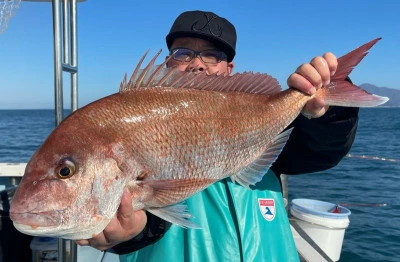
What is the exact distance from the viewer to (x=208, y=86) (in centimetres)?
181

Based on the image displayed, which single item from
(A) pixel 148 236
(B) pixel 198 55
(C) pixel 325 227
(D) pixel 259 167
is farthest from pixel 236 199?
(C) pixel 325 227

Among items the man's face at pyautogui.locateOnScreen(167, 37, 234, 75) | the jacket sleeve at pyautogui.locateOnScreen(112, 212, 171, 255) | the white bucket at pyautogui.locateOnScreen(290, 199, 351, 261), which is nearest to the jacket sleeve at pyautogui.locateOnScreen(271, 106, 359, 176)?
the man's face at pyautogui.locateOnScreen(167, 37, 234, 75)

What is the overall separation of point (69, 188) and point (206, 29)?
1.43 metres

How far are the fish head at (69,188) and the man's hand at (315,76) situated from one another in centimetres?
101

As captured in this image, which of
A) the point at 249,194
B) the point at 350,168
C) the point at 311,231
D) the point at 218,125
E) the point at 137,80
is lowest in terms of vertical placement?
the point at 311,231

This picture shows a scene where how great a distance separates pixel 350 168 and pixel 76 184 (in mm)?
20545

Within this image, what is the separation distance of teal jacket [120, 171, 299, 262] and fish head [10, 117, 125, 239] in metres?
0.73

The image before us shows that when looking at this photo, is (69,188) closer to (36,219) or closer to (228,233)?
(36,219)

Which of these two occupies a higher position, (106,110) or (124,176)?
(106,110)

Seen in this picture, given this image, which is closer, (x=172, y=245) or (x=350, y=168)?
(x=172, y=245)

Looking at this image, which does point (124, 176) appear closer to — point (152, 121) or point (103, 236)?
point (152, 121)

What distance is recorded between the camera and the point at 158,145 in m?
1.61

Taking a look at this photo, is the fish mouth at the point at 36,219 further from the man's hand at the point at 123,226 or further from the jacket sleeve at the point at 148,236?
the jacket sleeve at the point at 148,236

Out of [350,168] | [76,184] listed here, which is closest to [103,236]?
[76,184]
